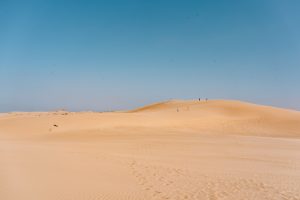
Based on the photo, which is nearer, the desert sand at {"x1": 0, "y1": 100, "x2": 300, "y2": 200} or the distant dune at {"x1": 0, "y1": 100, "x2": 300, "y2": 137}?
the desert sand at {"x1": 0, "y1": 100, "x2": 300, "y2": 200}

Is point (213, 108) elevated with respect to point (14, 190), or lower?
elevated

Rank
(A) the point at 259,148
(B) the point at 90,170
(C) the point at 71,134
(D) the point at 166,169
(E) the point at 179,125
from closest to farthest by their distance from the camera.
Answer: (B) the point at 90,170, (D) the point at 166,169, (A) the point at 259,148, (C) the point at 71,134, (E) the point at 179,125

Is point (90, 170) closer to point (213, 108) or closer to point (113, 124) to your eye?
point (113, 124)

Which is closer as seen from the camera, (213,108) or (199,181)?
(199,181)

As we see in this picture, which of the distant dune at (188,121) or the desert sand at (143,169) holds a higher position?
the distant dune at (188,121)

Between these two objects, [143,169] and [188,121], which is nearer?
[143,169]

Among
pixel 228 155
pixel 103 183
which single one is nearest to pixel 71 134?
pixel 228 155

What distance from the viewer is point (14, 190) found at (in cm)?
732

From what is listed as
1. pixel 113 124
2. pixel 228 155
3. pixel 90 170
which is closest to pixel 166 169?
pixel 90 170

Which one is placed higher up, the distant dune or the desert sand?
the distant dune

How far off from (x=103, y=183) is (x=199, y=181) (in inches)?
110

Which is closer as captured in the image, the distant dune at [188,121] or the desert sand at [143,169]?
the desert sand at [143,169]

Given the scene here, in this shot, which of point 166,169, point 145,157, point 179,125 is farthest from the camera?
point 179,125

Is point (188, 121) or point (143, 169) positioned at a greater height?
point (188, 121)
